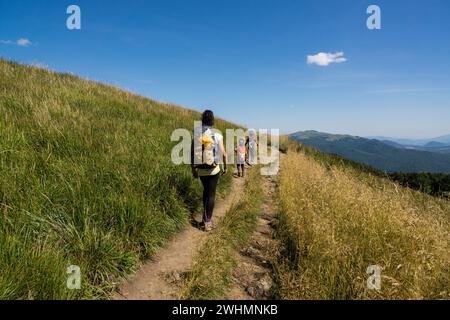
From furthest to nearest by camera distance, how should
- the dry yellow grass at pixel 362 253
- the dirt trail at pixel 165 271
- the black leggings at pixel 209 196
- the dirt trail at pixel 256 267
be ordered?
the black leggings at pixel 209 196
the dirt trail at pixel 256 267
the dirt trail at pixel 165 271
the dry yellow grass at pixel 362 253

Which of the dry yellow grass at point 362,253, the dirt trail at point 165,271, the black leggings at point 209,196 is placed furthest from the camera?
the black leggings at point 209,196

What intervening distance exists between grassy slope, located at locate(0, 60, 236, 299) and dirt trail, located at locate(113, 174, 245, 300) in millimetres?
185

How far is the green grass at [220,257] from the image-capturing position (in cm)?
404

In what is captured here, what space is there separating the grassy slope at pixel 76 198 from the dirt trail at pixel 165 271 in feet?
0.61

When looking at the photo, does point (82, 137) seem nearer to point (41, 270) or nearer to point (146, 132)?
point (146, 132)

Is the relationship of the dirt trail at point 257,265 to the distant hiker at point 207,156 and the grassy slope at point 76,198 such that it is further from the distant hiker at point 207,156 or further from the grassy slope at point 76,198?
the grassy slope at point 76,198

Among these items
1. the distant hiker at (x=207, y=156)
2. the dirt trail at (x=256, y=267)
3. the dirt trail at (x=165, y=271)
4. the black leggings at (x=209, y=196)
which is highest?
the distant hiker at (x=207, y=156)

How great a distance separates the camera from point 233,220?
6590 millimetres

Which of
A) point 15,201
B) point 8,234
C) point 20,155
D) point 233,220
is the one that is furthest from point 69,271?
point 233,220

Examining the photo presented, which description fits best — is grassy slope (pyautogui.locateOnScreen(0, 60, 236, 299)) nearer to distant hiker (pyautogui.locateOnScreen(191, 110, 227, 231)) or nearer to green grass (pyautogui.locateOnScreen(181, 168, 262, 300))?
distant hiker (pyautogui.locateOnScreen(191, 110, 227, 231))

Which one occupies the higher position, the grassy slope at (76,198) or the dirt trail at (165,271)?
the grassy slope at (76,198)

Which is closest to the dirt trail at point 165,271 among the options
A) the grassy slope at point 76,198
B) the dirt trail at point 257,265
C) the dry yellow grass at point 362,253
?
the grassy slope at point 76,198

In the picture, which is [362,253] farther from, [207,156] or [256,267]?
[207,156]

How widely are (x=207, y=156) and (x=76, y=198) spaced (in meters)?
2.67
